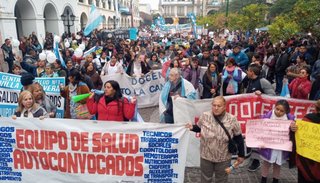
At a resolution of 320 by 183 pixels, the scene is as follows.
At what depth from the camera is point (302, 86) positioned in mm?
5336

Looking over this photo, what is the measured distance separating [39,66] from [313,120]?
627 cm

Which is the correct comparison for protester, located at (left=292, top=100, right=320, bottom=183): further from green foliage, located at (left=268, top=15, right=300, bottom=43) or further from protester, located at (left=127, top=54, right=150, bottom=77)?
green foliage, located at (left=268, top=15, right=300, bottom=43)

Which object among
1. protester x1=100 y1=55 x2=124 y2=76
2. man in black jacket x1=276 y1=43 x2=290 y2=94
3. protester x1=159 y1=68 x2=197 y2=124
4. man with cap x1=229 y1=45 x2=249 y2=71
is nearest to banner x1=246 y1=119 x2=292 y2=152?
protester x1=159 y1=68 x2=197 y2=124

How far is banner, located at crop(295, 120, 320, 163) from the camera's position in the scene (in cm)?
356

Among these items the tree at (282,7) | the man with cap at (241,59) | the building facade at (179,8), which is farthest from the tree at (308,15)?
the building facade at (179,8)

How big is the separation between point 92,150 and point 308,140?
259 centimetres

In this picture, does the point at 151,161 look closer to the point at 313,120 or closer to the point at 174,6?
the point at 313,120

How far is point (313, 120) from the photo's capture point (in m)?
3.58

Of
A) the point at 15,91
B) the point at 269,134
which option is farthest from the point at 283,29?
the point at 15,91

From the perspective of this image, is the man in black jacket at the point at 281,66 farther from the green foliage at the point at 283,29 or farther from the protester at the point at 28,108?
the protester at the point at 28,108

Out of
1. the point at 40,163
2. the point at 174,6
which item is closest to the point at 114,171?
the point at 40,163

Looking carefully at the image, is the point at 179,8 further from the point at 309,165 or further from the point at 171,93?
the point at 309,165

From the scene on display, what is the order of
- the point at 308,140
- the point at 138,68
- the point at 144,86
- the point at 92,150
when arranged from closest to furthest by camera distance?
the point at 308,140, the point at 92,150, the point at 144,86, the point at 138,68

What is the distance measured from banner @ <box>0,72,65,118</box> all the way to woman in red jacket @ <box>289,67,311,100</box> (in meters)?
4.30
